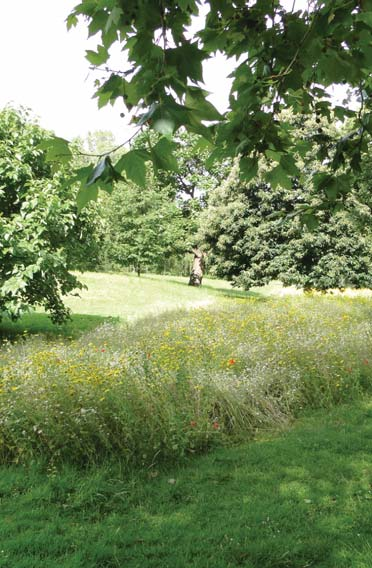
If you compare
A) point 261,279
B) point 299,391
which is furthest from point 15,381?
point 261,279

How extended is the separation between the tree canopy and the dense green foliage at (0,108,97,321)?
6.53m

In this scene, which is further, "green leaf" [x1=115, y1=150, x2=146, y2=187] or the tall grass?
the tall grass

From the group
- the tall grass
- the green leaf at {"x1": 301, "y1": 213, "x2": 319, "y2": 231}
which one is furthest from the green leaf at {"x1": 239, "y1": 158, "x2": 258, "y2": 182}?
the tall grass

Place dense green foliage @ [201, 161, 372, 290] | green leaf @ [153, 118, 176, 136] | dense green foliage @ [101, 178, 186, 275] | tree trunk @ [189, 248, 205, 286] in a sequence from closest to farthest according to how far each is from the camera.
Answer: green leaf @ [153, 118, 176, 136] < dense green foliage @ [201, 161, 372, 290] < dense green foliage @ [101, 178, 186, 275] < tree trunk @ [189, 248, 205, 286]

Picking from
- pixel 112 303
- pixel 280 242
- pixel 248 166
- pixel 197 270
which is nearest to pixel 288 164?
pixel 248 166

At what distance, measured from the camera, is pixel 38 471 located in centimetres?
428

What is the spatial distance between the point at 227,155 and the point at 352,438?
13.0ft

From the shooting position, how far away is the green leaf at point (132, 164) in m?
1.46

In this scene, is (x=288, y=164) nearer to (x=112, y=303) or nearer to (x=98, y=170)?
(x=98, y=170)

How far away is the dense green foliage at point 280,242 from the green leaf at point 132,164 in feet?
48.6

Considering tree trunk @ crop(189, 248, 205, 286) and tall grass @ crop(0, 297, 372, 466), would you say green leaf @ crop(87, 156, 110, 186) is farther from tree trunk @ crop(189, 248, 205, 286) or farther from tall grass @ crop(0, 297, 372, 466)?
tree trunk @ crop(189, 248, 205, 286)

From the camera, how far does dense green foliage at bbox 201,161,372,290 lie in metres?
17.4

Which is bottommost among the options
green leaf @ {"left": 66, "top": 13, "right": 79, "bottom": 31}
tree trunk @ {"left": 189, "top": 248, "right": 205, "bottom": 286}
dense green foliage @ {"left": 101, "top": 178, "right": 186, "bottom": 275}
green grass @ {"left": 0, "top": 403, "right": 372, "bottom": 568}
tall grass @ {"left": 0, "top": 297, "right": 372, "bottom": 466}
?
green grass @ {"left": 0, "top": 403, "right": 372, "bottom": 568}

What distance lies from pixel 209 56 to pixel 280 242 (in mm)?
17808
